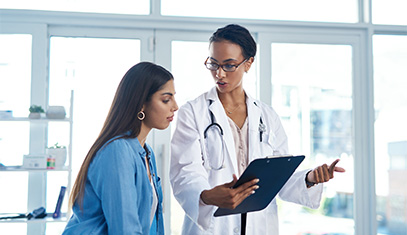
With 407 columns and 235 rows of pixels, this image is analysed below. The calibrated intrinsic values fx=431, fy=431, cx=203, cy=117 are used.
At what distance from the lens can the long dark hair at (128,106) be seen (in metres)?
1.46

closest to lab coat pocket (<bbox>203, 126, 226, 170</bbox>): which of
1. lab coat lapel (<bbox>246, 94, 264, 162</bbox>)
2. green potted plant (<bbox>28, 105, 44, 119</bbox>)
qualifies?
lab coat lapel (<bbox>246, 94, 264, 162</bbox>)

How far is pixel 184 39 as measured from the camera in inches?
126

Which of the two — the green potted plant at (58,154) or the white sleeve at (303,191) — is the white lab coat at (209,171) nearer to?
the white sleeve at (303,191)

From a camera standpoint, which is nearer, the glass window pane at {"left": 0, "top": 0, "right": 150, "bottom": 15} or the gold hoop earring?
the gold hoop earring

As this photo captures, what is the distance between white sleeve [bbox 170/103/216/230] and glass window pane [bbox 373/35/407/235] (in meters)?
2.20

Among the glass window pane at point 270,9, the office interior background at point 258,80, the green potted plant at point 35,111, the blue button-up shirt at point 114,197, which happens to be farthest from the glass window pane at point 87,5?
the blue button-up shirt at point 114,197

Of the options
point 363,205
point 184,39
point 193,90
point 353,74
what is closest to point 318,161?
point 363,205

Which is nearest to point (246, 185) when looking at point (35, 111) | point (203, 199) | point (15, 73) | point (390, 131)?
point (203, 199)

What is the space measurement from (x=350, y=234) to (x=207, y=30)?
1.94 metres

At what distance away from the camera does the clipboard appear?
54.1 inches

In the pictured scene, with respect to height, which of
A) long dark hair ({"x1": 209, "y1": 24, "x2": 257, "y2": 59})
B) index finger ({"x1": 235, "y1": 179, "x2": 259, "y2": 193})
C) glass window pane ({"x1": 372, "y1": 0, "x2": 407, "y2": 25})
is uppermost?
glass window pane ({"x1": 372, "y1": 0, "x2": 407, "y2": 25})

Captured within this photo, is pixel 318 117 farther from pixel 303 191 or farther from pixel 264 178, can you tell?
pixel 264 178

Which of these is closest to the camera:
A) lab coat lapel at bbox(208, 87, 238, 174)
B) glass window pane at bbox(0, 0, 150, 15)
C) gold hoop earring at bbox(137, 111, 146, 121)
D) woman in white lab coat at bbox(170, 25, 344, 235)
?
gold hoop earring at bbox(137, 111, 146, 121)

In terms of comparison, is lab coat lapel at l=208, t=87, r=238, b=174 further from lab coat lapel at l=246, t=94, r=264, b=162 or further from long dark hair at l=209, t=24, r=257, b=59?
long dark hair at l=209, t=24, r=257, b=59
